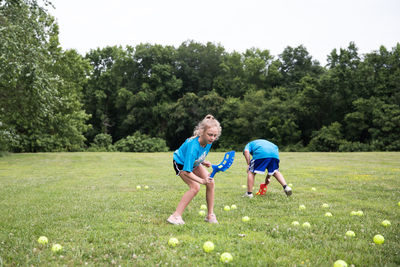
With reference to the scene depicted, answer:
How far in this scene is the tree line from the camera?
2189 cm

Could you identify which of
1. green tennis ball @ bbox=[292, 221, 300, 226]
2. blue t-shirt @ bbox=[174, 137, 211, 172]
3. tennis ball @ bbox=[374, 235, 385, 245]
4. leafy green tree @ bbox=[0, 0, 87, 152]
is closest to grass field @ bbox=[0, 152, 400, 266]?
tennis ball @ bbox=[374, 235, 385, 245]

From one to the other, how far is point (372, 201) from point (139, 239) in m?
5.04

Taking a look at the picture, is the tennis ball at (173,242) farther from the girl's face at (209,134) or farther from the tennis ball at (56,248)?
the girl's face at (209,134)

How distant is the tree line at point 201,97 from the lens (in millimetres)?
21891

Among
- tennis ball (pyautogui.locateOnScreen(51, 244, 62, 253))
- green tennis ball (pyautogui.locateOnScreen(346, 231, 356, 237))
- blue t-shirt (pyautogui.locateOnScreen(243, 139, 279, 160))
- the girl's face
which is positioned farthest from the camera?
blue t-shirt (pyautogui.locateOnScreen(243, 139, 279, 160))

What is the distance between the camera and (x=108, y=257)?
326 cm

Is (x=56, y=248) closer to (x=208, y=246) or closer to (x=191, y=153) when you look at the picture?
(x=208, y=246)

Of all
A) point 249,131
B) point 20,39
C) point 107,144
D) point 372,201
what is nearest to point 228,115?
point 249,131

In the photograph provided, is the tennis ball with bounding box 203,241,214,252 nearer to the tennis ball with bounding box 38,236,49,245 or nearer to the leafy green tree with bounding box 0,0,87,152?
the tennis ball with bounding box 38,236,49,245

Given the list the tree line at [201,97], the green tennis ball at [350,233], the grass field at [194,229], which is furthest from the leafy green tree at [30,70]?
the green tennis ball at [350,233]

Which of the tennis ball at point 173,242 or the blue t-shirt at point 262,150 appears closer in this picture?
the tennis ball at point 173,242

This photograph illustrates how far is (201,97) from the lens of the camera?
42812mm

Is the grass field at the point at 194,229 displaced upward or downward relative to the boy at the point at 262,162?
downward

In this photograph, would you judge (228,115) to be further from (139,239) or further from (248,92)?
(139,239)
